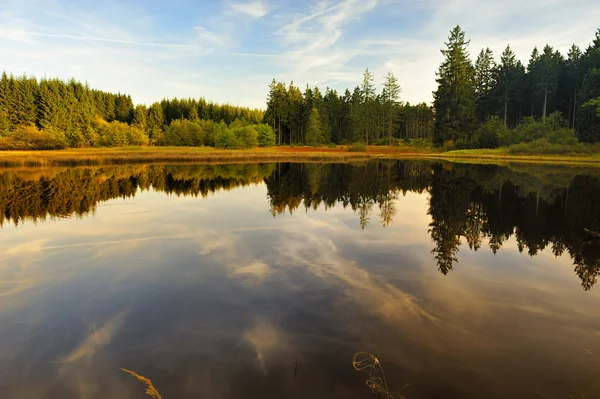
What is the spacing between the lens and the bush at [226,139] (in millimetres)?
77688

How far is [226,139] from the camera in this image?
7944cm

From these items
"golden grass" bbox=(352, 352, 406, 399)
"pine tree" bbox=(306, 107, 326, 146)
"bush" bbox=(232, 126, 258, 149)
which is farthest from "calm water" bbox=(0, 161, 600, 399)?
"pine tree" bbox=(306, 107, 326, 146)

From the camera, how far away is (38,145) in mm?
72062

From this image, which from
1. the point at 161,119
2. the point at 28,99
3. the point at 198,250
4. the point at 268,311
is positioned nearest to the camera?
the point at 268,311

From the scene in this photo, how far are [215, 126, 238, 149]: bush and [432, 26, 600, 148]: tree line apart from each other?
4589 cm

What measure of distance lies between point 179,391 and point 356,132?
94.5 m

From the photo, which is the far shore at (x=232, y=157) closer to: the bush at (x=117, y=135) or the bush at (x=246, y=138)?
the bush at (x=246, y=138)

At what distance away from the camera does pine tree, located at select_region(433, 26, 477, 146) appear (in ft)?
229

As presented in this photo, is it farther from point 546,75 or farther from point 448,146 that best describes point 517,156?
point 546,75

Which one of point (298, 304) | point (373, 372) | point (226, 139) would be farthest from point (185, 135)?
point (373, 372)

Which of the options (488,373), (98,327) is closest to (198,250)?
(98,327)

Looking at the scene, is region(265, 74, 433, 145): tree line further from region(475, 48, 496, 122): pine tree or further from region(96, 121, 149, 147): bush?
region(96, 121, 149, 147): bush

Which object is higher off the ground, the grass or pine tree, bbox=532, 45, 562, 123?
pine tree, bbox=532, 45, 562, 123

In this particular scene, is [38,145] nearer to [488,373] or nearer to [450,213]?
[450,213]
